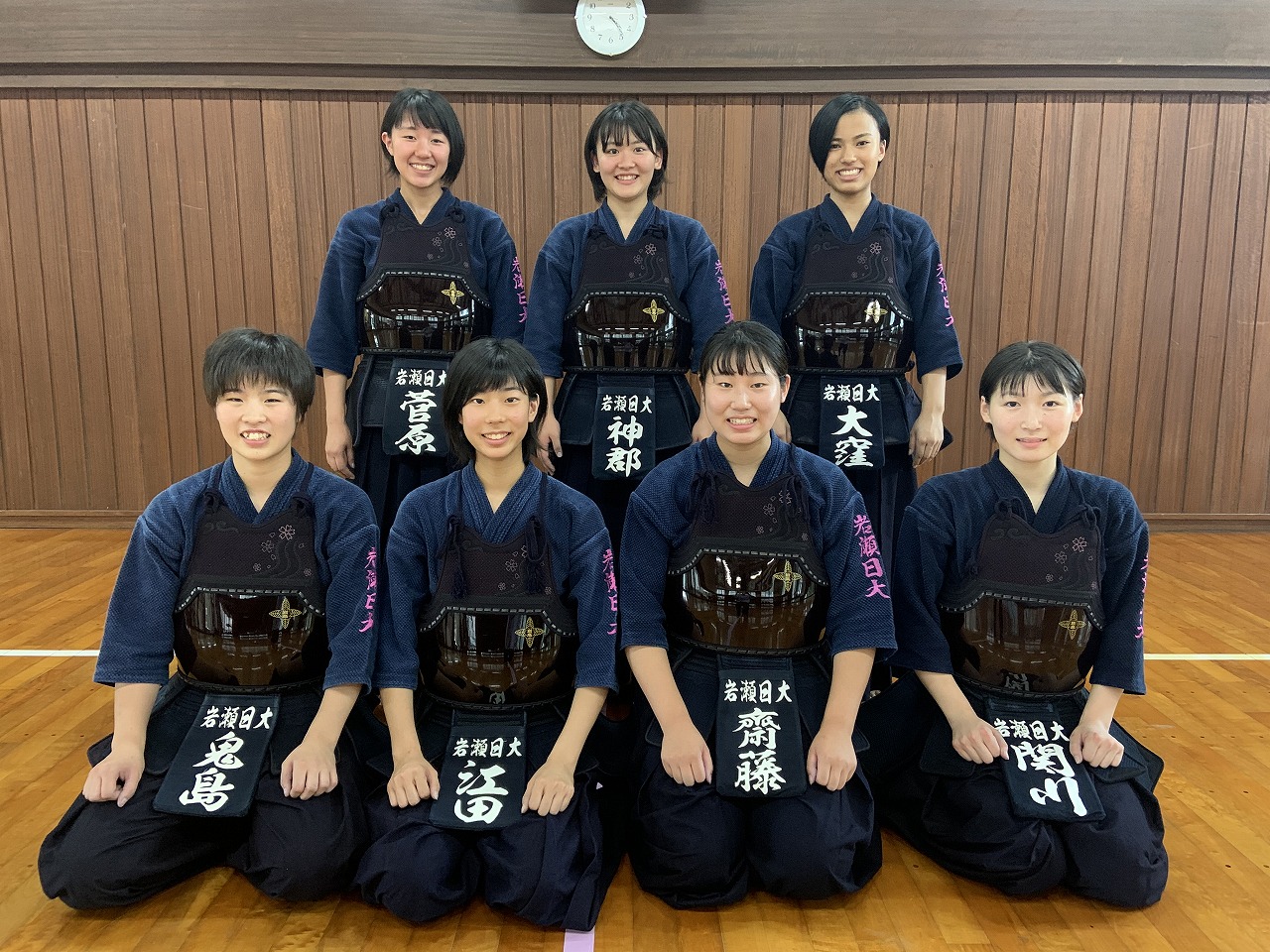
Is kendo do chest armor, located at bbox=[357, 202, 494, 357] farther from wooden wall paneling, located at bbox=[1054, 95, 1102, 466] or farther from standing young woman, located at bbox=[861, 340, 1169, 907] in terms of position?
wooden wall paneling, located at bbox=[1054, 95, 1102, 466]

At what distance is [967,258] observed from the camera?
194 inches

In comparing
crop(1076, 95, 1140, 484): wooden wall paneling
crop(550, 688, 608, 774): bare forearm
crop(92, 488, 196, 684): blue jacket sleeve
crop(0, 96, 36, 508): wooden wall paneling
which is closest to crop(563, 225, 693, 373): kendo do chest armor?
crop(550, 688, 608, 774): bare forearm

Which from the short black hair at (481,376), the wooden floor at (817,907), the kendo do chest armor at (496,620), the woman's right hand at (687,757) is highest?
the short black hair at (481,376)

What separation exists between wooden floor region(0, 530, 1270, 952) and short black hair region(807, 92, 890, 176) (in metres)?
1.89

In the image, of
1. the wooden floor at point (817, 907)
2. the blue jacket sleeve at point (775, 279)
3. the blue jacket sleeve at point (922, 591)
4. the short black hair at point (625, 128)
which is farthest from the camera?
the blue jacket sleeve at point (775, 279)

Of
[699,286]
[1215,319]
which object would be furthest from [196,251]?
[1215,319]

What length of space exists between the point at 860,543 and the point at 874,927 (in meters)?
0.79

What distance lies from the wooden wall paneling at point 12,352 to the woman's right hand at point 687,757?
477cm

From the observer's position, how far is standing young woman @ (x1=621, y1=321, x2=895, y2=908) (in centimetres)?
190

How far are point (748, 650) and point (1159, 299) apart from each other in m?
4.09

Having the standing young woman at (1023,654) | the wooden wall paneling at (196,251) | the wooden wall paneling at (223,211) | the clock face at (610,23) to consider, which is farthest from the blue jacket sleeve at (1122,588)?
the wooden wall paneling at (196,251)

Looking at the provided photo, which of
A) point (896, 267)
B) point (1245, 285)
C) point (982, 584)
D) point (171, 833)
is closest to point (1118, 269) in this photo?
point (1245, 285)

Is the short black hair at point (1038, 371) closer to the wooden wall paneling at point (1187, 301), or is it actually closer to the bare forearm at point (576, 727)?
the bare forearm at point (576, 727)

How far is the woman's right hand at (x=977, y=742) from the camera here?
1.97 m
